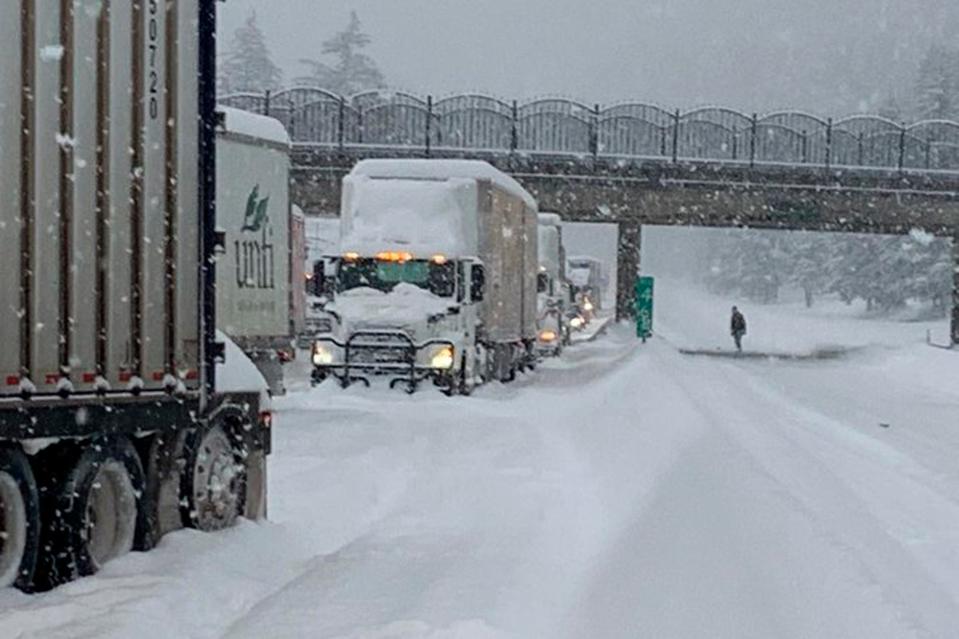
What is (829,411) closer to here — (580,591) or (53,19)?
(580,591)

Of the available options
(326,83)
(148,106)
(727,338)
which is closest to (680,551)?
(148,106)

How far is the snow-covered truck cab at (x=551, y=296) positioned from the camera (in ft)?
146

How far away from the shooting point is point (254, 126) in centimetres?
2164

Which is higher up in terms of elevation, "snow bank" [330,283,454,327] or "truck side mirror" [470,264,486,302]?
"truck side mirror" [470,264,486,302]

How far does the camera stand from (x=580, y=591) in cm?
887

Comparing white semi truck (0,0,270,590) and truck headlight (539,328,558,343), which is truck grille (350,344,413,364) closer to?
white semi truck (0,0,270,590)

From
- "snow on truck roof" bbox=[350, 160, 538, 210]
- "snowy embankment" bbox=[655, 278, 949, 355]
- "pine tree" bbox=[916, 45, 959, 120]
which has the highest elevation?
"pine tree" bbox=[916, 45, 959, 120]

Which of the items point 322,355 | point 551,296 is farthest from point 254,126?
point 551,296

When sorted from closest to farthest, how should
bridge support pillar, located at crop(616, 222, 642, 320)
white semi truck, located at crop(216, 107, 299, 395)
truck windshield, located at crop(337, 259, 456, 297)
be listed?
white semi truck, located at crop(216, 107, 299, 395) → truck windshield, located at crop(337, 259, 456, 297) → bridge support pillar, located at crop(616, 222, 642, 320)

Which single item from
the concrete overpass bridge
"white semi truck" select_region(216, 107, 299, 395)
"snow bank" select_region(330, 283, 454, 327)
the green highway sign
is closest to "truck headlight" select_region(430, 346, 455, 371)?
"snow bank" select_region(330, 283, 454, 327)

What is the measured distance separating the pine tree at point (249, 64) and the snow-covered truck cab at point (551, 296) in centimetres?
4438

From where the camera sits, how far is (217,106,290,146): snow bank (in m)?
21.1

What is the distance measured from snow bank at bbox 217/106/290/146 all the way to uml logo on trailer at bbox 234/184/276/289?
81cm

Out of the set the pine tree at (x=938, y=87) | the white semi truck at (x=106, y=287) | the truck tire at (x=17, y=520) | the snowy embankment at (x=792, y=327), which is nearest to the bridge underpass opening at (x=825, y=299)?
the snowy embankment at (x=792, y=327)
